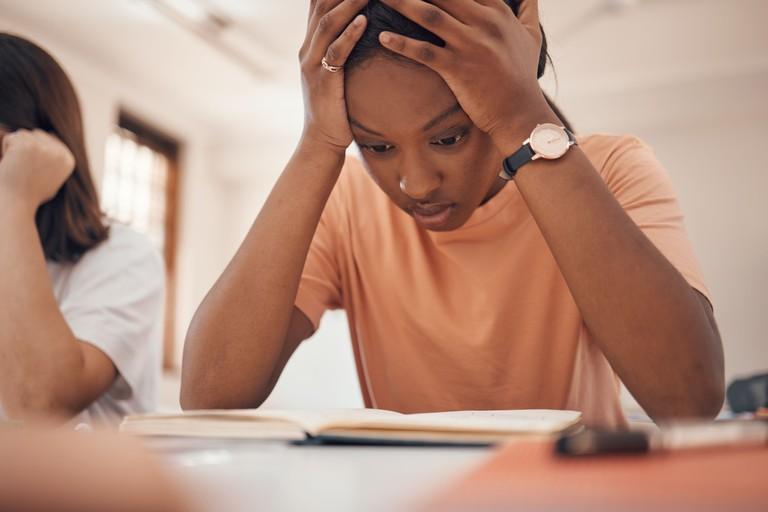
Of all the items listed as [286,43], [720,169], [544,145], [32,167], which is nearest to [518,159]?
[544,145]

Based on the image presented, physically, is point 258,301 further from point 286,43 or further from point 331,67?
point 286,43

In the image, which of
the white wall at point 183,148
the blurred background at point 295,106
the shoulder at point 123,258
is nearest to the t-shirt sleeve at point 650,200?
the shoulder at point 123,258

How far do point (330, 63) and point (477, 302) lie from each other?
14.9 inches

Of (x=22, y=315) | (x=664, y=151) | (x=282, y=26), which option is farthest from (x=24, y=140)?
(x=664, y=151)

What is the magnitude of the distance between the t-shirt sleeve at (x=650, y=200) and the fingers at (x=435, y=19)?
312mm

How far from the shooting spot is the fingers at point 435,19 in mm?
783

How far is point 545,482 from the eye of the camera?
0.88 feet

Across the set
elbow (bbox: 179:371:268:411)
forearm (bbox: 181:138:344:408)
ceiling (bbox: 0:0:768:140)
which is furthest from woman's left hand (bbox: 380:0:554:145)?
ceiling (bbox: 0:0:768:140)

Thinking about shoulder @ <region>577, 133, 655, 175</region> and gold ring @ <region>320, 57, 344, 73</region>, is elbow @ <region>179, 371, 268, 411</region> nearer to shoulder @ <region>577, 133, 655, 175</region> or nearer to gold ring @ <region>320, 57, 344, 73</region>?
gold ring @ <region>320, 57, 344, 73</region>

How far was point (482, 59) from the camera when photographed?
0.79m

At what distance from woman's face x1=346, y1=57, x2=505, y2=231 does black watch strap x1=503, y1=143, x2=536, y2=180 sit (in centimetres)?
7

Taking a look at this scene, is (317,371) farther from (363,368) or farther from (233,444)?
(233,444)

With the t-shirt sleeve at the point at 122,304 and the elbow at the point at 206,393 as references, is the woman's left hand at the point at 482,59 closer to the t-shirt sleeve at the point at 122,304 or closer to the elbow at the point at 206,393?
the elbow at the point at 206,393

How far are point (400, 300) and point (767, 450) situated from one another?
68 cm
